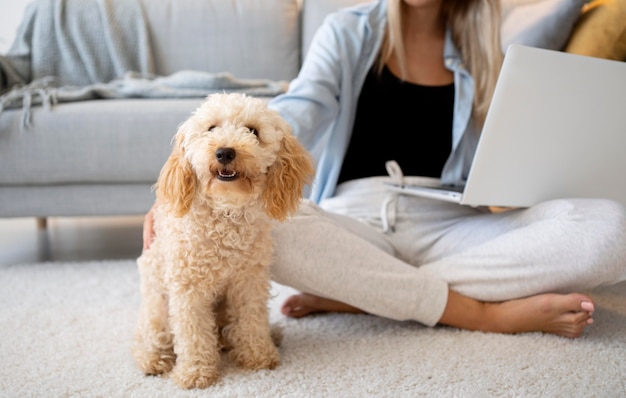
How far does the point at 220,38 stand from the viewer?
253 centimetres

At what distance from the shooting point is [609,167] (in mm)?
1314

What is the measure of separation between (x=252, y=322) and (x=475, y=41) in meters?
1.01

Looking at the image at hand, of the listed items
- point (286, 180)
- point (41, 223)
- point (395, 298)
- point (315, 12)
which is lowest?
point (41, 223)

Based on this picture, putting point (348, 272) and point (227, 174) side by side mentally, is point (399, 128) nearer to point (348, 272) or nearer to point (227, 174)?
point (348, 272)

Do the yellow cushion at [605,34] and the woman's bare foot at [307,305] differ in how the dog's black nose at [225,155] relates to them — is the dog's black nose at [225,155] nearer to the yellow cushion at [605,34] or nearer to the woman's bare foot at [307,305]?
the woman's bare foot at [307,305]

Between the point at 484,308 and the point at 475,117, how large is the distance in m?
0.54

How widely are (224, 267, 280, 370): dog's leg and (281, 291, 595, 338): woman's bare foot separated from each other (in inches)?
16.8

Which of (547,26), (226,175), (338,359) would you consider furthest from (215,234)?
(547,26)

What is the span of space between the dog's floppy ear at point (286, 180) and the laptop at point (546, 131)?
39 centimetres

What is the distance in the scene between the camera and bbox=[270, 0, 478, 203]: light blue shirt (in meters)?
1.43

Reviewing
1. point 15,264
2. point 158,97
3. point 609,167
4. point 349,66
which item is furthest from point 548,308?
point 15,264

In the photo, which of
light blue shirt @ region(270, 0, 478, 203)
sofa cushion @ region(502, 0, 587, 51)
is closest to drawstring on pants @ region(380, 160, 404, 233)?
light blue shirt @ region(270, 0, 478, 203)

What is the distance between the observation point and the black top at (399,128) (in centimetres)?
150

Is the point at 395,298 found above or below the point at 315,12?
below
